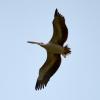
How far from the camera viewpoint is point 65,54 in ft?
67.4

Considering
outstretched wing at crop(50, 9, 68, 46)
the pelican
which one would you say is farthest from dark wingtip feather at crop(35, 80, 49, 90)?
outstretched wing at crop(50, 9, 68, 46)

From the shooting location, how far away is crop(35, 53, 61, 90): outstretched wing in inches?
856

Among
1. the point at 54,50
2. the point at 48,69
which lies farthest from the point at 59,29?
the point at 48,69

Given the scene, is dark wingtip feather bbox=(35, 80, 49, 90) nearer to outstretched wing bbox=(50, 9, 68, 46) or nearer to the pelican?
the pelican

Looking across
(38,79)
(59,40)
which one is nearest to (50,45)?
(59,40)

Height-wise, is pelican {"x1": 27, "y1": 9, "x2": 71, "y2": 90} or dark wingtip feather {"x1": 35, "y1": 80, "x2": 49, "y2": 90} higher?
pelican {"x1": 27, "y1": 9, "x2": 71, "y2": 90}

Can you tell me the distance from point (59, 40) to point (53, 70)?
1390 millimetres

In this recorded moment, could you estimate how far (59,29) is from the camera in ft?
68.9

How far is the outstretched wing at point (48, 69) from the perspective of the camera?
21.7m

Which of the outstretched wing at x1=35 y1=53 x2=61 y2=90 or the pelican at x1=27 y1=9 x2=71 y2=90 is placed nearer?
the pelican at x1=27 y1=9 x2=71 y2=90

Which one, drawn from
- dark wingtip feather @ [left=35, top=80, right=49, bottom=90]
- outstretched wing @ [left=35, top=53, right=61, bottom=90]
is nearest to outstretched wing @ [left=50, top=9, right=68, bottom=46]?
outstretched wing @ [left=35, top=53, right=61, bottom=90]

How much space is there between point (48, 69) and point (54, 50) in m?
1.43

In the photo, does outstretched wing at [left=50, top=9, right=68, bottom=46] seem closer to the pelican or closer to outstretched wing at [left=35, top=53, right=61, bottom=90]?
the pelican

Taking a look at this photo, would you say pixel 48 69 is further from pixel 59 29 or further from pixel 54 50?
pixel 59 29
